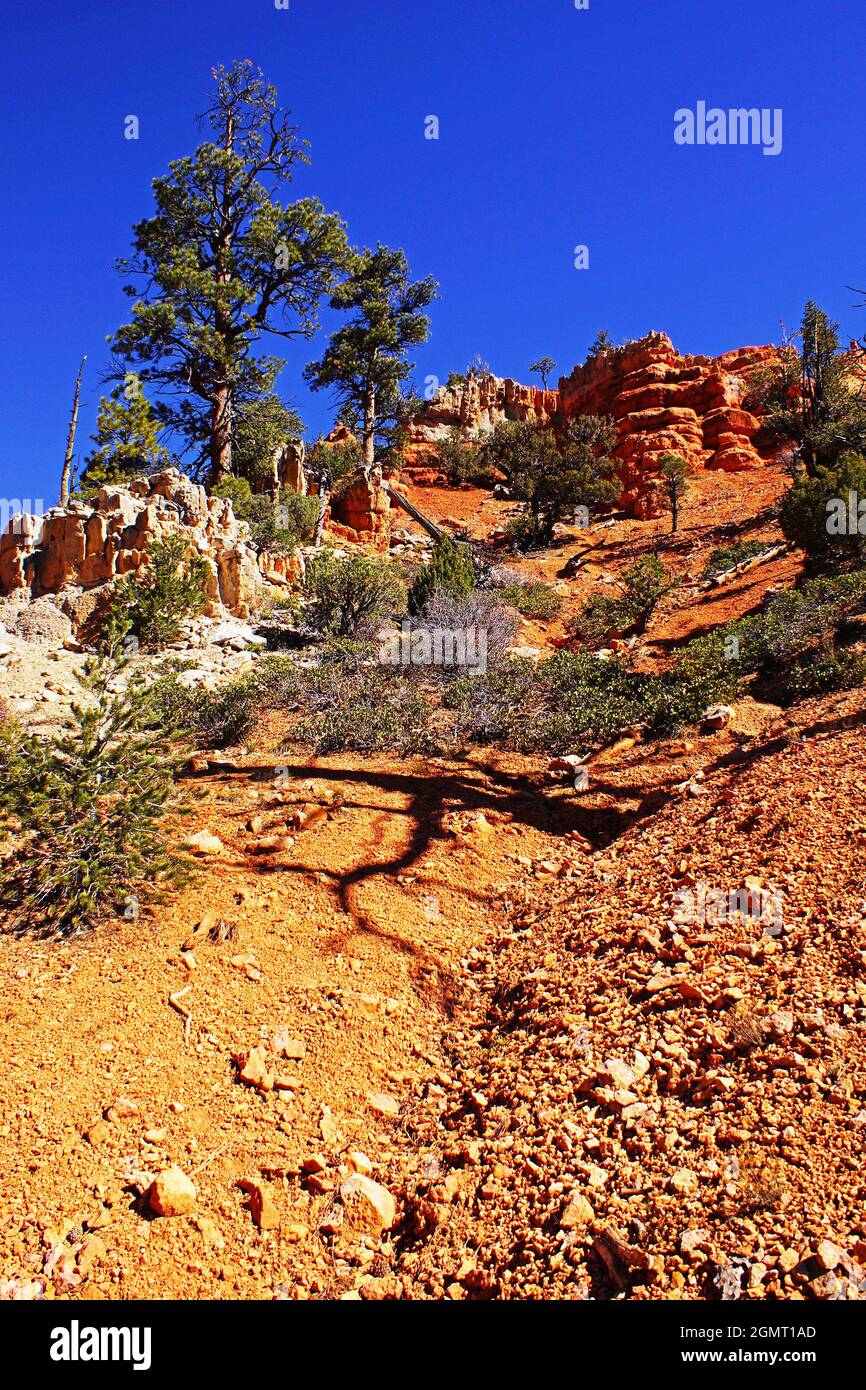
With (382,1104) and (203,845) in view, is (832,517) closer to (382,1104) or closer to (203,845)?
(203,845)

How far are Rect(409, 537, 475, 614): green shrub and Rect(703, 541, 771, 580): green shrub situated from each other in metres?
5.53

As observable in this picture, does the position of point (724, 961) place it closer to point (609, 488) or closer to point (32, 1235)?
point (32, 1235)

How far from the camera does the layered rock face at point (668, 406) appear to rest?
2952 cm

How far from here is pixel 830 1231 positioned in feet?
5.66

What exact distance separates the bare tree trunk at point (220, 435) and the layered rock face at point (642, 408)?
15169 mm

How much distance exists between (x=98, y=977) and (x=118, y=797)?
3.35ft

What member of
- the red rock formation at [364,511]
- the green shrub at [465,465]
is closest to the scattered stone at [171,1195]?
the red rock formation at [364,511]

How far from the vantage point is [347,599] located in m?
10.7

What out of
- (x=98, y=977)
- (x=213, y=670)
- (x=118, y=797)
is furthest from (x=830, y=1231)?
(x=213, y=670)

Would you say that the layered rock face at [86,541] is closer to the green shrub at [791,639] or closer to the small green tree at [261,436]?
the small green tree at [261,436]

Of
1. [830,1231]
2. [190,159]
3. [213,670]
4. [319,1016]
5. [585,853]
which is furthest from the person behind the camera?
[190,159]

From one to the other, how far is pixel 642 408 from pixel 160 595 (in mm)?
30510

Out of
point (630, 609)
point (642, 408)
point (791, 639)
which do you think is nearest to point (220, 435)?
point (630, 609)
